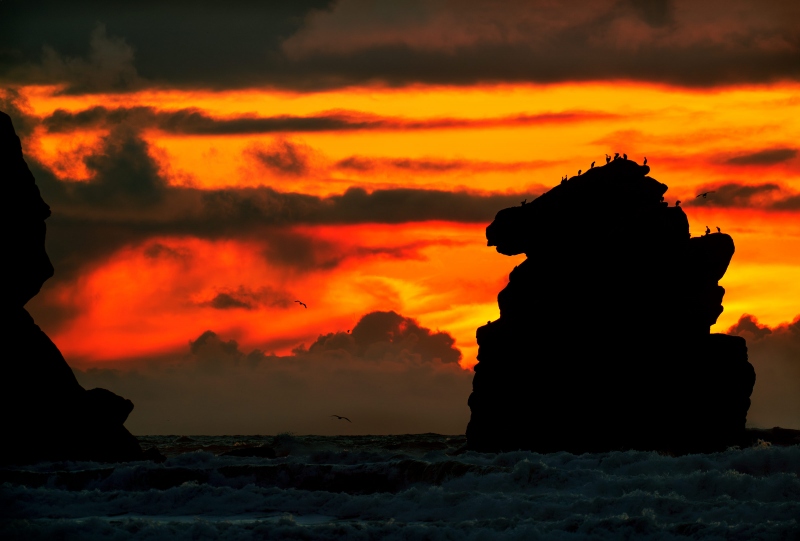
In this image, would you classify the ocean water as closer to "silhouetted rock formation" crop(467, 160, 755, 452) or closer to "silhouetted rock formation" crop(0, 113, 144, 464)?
"silhouetted rock formation" crop(0, 113, 144, 464)

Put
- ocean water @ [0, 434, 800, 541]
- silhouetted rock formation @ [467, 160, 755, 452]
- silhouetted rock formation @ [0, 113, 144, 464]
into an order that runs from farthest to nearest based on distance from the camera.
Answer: silhouetted rock formation @ [467, 160, 755, 452]
silhouetted rock formation @ [0, 113, 144, 464]
ocean water @ [0, 434, 800, 541]

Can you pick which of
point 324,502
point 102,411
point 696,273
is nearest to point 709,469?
point 324,502

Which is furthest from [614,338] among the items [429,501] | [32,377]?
[32,377]

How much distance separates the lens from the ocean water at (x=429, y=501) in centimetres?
2575

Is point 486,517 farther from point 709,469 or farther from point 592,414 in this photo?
point 592,414

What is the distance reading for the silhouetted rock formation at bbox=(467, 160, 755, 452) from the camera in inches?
2144

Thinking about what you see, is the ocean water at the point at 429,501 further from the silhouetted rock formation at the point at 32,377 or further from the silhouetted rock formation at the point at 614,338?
the silhouetted rock formation at the point at 614,338

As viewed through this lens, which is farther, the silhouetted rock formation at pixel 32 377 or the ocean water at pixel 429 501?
the silhouetted rock formation at pixel 32 377

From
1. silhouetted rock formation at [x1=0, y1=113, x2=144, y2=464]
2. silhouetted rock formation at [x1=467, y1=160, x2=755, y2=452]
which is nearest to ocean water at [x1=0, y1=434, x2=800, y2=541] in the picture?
silhouetted rock formation at [x1=0, y1=113, x2=144, y2=464]

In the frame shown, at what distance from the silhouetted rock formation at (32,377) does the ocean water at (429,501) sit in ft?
7.85

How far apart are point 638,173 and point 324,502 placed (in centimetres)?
3357

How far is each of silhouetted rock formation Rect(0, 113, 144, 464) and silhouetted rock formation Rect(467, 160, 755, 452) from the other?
75.2ft

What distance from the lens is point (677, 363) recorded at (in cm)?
5478

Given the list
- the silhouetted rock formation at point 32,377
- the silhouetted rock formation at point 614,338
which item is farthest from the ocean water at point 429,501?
the silhouetted rock formation at point 614,338
